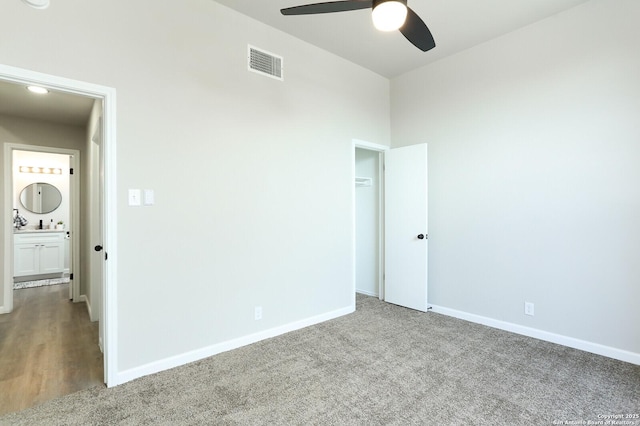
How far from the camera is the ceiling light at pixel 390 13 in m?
1.63

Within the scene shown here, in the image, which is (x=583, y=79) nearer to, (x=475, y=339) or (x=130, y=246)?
(x=475, y=339)

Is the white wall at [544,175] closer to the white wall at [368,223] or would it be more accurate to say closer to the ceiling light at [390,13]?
the white wall at [368,223]

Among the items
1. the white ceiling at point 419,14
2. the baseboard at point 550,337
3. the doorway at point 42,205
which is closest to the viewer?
the baseboard at point 550,337

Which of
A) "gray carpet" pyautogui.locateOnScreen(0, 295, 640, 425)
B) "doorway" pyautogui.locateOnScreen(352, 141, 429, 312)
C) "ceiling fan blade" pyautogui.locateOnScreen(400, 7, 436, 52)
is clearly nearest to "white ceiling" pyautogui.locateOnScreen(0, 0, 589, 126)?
"ceiling fan blade" pyautogui.locateOnScreen(400, 7, 436, 52)

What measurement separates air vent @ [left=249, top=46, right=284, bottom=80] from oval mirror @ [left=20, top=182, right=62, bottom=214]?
561 centimetres

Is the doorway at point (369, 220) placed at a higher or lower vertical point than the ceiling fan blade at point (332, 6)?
lower

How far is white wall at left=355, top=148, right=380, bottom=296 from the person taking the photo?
4.54m

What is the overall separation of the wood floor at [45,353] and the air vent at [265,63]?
2.88 metres

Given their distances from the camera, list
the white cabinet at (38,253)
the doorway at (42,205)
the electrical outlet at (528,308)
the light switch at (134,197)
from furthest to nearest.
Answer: the doorway at (42,205) → the white cabinet at (38,253) → the electrical outlet at (528,308) → the light switch at (134,197)

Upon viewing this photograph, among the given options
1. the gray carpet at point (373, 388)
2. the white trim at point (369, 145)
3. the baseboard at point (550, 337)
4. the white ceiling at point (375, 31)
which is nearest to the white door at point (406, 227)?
the white trim at point (369, 145)

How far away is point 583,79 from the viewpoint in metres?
2.77

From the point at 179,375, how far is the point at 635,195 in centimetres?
384

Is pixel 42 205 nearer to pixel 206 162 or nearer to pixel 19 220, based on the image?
pixel 19 220

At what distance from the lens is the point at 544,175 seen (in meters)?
2.99
